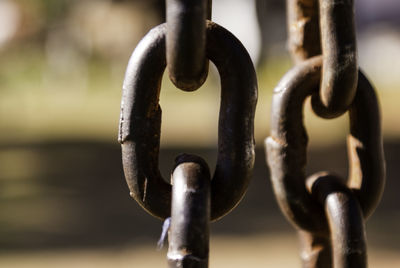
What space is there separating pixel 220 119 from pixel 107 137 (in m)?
10.9

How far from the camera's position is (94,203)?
746 centimetres

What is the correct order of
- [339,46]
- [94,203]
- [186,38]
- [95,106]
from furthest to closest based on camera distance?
[95,106] → [94,203] → [339,46] → [186,38]

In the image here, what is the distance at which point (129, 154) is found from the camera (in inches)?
32.5

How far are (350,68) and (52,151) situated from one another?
9786 mm

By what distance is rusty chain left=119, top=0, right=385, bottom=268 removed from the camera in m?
0.78

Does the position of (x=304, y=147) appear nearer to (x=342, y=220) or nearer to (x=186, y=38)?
(x=342, y=220)

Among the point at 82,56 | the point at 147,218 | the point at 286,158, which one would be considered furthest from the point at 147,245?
the point at 82,56

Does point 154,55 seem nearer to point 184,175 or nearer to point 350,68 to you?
point 184,175

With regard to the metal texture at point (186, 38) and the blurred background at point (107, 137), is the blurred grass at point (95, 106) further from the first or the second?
the metal texture at point (186, 38)

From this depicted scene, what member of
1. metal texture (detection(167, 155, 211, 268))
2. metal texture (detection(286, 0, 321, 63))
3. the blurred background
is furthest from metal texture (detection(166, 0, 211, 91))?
the blurred background

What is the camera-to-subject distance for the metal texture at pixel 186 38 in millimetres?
761

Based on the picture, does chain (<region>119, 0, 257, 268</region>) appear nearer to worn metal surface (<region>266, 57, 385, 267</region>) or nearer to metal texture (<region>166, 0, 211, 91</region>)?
metal texture (<region>166, 0, 211, 91</region>)

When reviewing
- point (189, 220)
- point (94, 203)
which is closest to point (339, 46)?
point (189, 220)

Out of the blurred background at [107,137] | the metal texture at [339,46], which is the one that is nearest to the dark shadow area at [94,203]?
the blurred background at [107,137]
